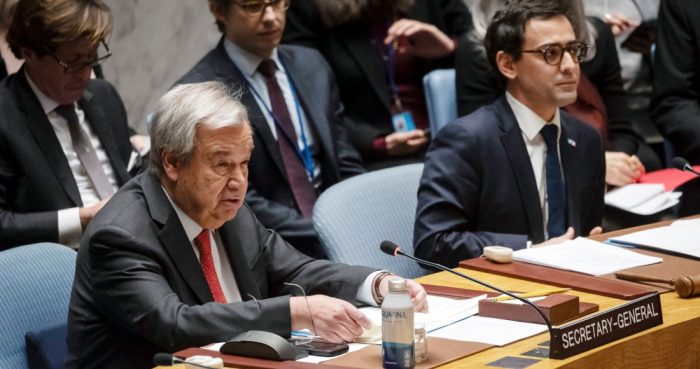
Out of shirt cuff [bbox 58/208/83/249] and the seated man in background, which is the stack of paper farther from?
shirt cuff [bbox 58/208/83/249]

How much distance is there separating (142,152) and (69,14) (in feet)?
2.59

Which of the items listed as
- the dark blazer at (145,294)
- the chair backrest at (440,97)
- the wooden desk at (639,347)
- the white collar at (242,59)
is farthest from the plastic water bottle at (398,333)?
the chair backrest at (440,97)

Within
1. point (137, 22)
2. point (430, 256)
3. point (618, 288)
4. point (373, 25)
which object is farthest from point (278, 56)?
point (618, 288)

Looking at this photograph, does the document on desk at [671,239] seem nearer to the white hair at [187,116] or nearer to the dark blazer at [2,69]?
the white hair at [187,116]

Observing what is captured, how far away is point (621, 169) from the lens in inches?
180

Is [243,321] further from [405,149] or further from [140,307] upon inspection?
[405,149]

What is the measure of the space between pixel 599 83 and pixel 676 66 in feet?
1.07

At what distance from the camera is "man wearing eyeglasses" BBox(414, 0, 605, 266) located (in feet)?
11.9

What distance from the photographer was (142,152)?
4.60 metres

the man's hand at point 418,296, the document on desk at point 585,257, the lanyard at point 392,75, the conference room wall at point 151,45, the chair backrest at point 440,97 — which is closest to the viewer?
the man's hand at point 418,296

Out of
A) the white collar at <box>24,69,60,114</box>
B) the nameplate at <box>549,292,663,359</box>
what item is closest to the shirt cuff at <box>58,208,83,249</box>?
the white collar at <box>24,69,60,114</box>

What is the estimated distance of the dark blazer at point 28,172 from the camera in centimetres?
383

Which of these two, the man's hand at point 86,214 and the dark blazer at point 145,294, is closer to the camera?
the dark blazer at point 145,294

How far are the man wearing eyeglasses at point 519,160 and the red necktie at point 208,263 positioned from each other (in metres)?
0.86
